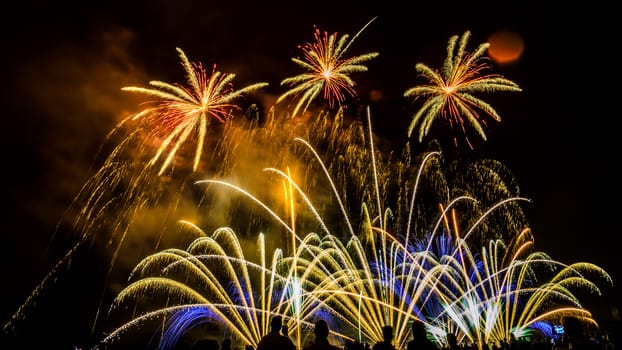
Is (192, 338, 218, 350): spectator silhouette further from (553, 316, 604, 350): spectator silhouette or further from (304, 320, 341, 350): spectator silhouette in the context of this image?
(553, 316, 604, 350): spectator silhouette

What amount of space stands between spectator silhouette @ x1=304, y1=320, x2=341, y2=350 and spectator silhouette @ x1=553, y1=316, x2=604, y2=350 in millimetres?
3746

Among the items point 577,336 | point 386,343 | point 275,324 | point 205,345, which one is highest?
point 275,324

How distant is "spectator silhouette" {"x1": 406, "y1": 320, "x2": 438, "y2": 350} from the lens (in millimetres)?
5938

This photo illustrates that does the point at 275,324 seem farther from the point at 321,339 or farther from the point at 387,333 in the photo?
the point at 387,333

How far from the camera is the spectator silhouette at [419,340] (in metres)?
5.94

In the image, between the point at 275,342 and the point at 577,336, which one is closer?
the point at 577,336

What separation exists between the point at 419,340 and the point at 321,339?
1557 mm

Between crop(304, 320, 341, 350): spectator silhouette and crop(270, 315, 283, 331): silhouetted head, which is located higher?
crop(270, 315, 283, 331): silhouetted head

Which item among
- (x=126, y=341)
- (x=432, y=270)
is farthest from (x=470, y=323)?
(x=126, y=341)

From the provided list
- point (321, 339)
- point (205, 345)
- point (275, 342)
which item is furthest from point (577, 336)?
point (205, 345)

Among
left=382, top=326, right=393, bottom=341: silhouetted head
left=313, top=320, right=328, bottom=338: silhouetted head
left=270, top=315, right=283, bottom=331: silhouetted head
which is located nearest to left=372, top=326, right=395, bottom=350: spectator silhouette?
left=382, top=326, right=393, bottom=341: silhouetted head

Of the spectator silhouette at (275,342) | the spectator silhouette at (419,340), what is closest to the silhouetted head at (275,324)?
the spectator silhouette at (275,342)

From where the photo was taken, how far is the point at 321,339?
6246 millimetres

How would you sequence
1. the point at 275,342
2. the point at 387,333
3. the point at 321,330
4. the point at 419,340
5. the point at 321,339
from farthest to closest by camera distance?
the point at 387,333
the point at 275,342
the point at 321,330
the point at 321,339
the point at 419,340
